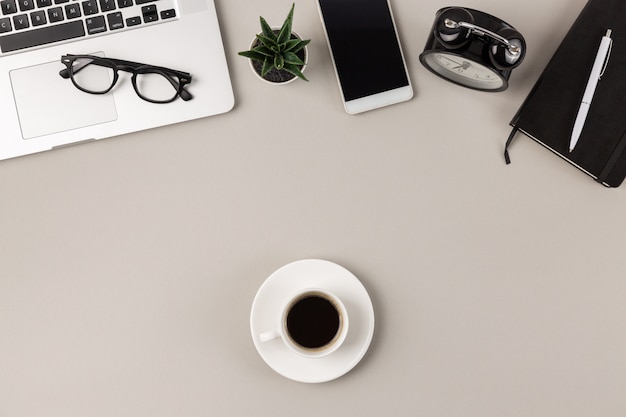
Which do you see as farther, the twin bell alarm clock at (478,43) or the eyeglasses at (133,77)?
the eyeglasses at (133,77)

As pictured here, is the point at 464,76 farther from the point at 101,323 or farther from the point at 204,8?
the point at 101,323

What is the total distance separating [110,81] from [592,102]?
75 cm

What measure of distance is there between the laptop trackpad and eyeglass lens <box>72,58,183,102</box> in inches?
0.6

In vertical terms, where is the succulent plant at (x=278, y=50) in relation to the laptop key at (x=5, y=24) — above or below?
below

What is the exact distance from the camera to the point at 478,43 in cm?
73

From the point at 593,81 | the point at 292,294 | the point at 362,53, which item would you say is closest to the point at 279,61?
the point at 362,53

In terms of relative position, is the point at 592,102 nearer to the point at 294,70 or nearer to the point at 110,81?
the point at 294,70

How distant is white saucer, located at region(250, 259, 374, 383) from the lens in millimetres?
813

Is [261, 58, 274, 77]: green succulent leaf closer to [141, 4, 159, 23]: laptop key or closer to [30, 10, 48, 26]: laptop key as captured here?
[141, 4, 159, 23]: laptop key

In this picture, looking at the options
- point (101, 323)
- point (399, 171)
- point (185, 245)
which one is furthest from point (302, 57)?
point (101, 323)

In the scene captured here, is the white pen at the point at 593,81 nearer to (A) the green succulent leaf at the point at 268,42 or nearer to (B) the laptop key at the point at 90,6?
(A) the green succulent leaf at the point at 268,42

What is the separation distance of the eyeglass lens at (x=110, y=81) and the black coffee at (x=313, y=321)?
1.27 feet

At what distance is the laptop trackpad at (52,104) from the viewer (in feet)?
2.73

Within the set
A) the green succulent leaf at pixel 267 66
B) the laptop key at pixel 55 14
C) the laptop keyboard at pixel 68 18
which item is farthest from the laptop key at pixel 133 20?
the green succulent leaf at pixel 267 66
